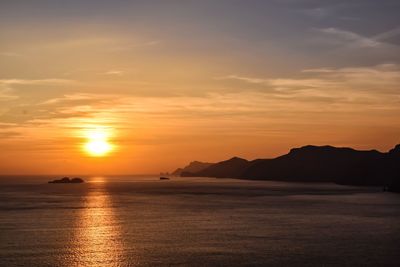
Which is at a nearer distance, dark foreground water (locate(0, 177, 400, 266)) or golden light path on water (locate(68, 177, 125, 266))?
dark foreground water (locate(0, 177, 400, 266))

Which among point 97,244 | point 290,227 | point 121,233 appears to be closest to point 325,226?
point 290,227

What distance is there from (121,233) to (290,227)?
28.2 m

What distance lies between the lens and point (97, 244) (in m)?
66.3

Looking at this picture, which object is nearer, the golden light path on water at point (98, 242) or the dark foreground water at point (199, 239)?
the dark foreground water at point (199, 239)

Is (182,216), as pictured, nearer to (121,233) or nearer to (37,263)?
(121,233)

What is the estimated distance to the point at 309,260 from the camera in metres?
54.3

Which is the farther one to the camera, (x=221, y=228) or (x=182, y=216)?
(x=182, y=216)

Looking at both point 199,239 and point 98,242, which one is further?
point 199,239

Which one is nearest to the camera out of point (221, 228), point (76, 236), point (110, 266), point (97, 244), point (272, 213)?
point (110, 266)

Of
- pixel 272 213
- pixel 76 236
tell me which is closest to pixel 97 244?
pixel 76 236

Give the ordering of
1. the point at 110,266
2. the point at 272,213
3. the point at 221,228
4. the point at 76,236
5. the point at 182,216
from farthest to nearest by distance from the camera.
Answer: the point at 272,213 → the point at 182,216 → the point at 221,228 → the point at 76,236 → the point at 110,266

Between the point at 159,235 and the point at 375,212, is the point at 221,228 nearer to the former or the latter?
the point at 159,235

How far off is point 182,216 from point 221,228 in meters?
22.0

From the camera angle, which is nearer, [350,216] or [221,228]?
[221,228]
